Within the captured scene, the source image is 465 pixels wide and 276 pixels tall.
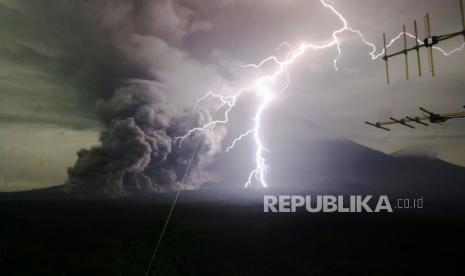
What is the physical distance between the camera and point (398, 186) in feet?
412

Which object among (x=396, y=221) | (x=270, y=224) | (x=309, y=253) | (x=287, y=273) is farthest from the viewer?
(x=396, y=221)

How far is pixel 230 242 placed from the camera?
5478 cm

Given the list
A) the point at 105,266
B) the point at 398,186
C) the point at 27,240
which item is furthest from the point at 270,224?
the point at 398,186

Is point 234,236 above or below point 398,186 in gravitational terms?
below

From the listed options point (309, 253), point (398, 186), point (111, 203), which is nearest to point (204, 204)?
point (111, 203)

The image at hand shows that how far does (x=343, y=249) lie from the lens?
54.6 m

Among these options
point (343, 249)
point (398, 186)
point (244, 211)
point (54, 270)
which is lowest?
point (54, 270)

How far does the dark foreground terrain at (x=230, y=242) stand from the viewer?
1384 inches

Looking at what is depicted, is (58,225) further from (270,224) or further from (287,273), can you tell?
(287,273)

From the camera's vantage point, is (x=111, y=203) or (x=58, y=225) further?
(x=111, y=203)

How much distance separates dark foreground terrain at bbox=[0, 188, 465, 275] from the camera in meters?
35.2

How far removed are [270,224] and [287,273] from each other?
76.6 ft

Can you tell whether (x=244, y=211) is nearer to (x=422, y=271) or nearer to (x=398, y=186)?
(x=422, y=271)

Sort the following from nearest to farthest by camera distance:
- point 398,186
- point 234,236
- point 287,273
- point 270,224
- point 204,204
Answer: point 287,273
point 234,236
point 270,224
point 204,204
point 398,186
